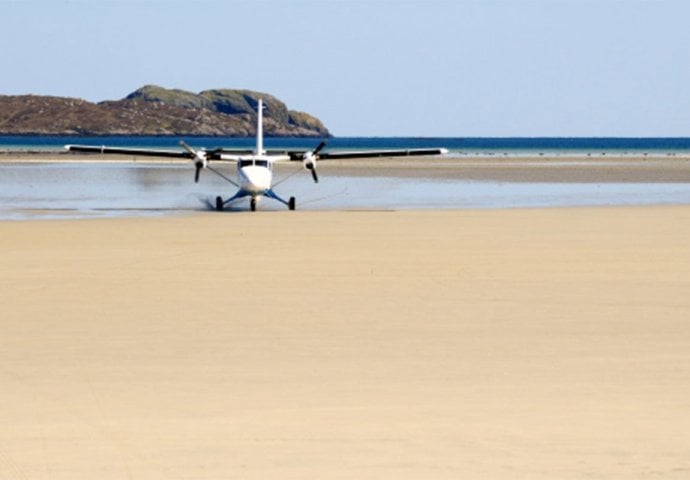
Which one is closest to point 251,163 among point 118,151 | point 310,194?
point 118,151

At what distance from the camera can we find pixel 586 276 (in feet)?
47.1

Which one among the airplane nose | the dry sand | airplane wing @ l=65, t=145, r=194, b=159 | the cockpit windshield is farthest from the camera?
airplane wing @ l=65, t=145, r=194, b=159

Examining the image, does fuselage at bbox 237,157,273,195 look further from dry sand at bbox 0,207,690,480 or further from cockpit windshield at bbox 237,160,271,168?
dry sand at bbox 0,207,690,480

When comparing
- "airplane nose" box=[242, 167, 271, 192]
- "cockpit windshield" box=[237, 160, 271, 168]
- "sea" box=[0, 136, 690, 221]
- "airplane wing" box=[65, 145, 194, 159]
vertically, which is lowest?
"sea" box=[0, 136, 690, 221]

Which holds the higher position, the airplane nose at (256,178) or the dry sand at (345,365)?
the dry sand at (345,365)

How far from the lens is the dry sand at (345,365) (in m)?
6.41

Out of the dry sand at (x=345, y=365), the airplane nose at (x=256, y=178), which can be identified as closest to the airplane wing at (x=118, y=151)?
the airplane nose at (x=256, y=178)

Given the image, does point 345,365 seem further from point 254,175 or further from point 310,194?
point 310,194

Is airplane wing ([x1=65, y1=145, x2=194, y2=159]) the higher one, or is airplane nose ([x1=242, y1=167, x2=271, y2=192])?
airplane wing ([x1=65, y1=145, x2=194, y2=159])

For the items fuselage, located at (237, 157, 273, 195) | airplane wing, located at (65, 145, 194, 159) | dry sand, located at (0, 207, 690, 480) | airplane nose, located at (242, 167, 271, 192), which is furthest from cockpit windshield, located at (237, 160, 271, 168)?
dry sand, located at (0, 207, 690, 480)

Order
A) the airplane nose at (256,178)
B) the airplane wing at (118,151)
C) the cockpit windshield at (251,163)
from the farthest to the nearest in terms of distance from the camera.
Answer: the airplane wing at (118,151) < the cockpit windshield at (251,163) < the airplane nose at (256,178)

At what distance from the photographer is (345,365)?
8.80 metres

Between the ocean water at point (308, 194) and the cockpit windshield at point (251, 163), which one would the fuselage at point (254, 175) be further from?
the ocean water at point (308, 194)

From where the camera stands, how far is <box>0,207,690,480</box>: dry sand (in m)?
6.41
